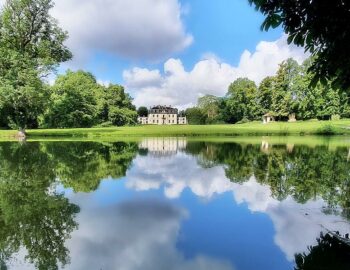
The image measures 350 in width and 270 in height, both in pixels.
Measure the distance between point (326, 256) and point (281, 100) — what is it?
3562 inches

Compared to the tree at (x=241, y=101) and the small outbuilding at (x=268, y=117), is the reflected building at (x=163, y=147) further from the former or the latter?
the tree at (x=241, y=101)

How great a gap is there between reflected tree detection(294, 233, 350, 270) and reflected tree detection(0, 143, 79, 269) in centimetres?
407

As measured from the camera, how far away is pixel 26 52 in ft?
158

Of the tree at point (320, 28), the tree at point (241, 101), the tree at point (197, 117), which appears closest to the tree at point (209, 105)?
the tree at point (197, 117)

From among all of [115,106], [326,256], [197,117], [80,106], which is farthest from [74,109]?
[326,256]

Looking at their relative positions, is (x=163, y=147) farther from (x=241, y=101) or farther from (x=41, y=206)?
(x=241, y=101)

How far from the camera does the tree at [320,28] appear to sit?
5.17 m

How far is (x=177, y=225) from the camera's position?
912cm

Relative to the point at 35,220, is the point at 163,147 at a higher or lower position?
lower

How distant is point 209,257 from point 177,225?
2277 mm

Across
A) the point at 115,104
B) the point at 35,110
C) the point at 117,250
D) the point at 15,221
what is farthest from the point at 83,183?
the point at 115,104

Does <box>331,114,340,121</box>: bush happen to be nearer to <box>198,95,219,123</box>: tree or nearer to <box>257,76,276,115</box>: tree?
<box>257,76,276,115</box>: tree

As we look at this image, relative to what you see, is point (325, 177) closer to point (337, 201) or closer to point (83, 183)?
point (337, 201)

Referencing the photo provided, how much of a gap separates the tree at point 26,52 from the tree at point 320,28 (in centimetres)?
4289
